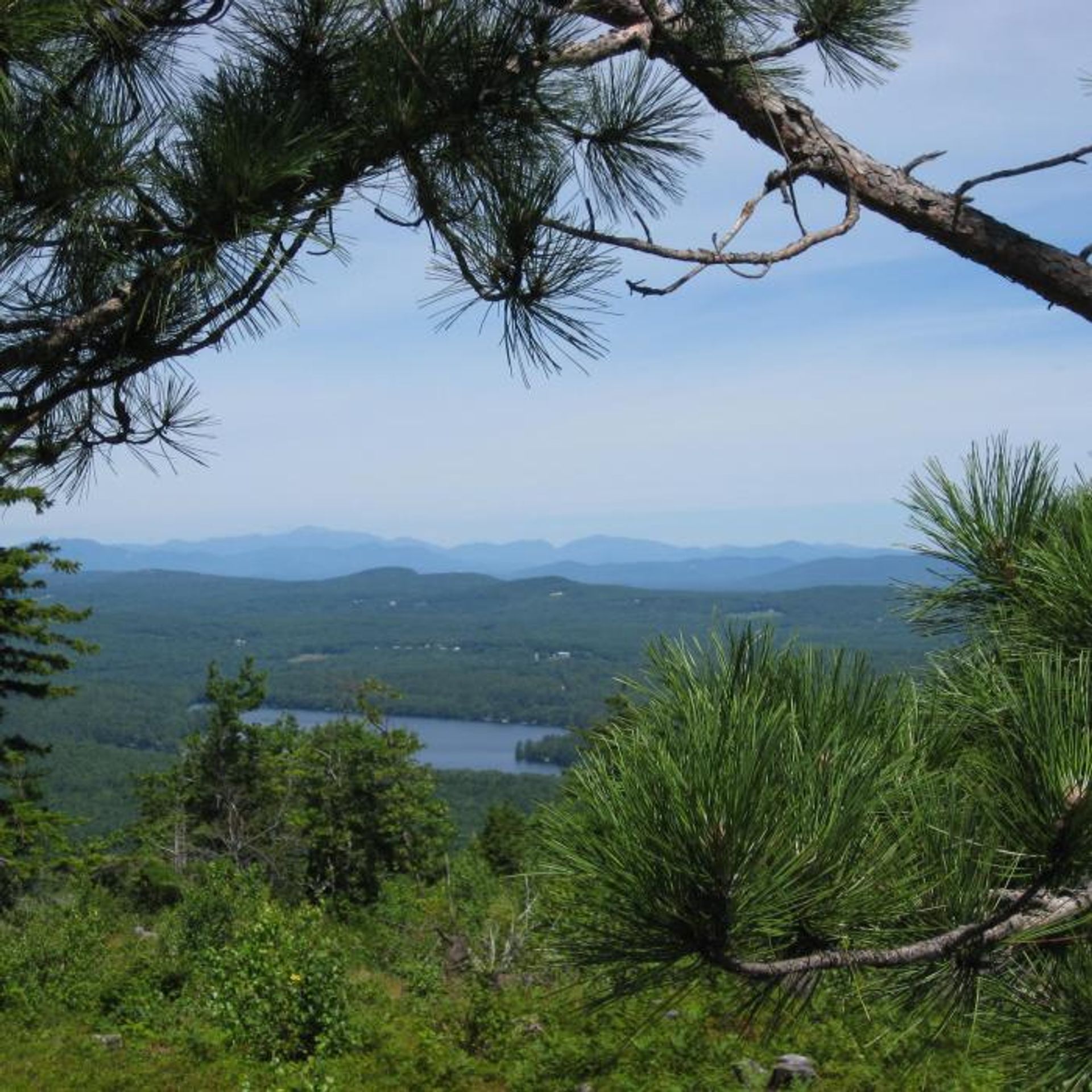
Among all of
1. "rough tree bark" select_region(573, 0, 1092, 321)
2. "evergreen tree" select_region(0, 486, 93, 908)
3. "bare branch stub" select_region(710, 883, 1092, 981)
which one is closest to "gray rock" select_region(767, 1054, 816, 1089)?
"rough tree bark" select_region(573, 0, 1092, 321)

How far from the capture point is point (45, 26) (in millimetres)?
1460

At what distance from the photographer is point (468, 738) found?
12275 cm

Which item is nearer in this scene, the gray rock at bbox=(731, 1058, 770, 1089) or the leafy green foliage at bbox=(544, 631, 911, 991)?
the leafy green foliage at bbox=(544, 631, 911, 991)

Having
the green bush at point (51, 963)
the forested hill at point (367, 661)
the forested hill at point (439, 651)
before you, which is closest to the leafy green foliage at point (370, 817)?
the green bush at point (51, 963)

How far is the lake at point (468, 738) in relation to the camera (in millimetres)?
101000

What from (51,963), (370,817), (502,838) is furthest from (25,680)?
(502,838)

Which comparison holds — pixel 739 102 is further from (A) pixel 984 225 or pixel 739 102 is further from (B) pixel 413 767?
(B) pixel 413 767

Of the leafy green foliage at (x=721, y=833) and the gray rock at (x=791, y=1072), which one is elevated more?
the leafy green foliage at (x=721, y=833)

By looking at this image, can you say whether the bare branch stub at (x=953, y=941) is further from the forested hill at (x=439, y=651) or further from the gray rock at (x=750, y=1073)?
the forested hill at (x=439, y=651)

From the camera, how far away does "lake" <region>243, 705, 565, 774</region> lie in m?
101

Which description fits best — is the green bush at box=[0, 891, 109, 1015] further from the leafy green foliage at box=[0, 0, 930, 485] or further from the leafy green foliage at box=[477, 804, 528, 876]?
the leafy green foliage at box=[0, 0, 930, 485]

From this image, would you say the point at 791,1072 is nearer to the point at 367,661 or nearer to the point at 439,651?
the point at 367,661

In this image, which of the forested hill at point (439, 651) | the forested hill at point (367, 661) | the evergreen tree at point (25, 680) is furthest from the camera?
the forested hill at point (439, 651)

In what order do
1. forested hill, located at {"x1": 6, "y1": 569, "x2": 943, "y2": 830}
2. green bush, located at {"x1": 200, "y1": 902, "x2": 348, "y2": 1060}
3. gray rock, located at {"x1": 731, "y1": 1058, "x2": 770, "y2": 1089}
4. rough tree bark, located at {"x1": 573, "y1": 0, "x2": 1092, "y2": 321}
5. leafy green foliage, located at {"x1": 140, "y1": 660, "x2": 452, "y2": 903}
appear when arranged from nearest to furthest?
rough tree bark, located at {"x1": 573, "y1": 0, "x2": 1092, "y2": 321} → gray rock, located at {"x1": 731, "y1": 1058, "x2": 770, "y2": 1089} → green bush, located at {"x1": 200, "y1": 902, "x2": 348, "y2": 1060} → leafy green foliage, located at {"x1": 140, "y1": 660, "x2": 452, "y2": 903} → forested hill, located at {"x1": 6, "y1": 569, "x2": 943, "y2": 830}
